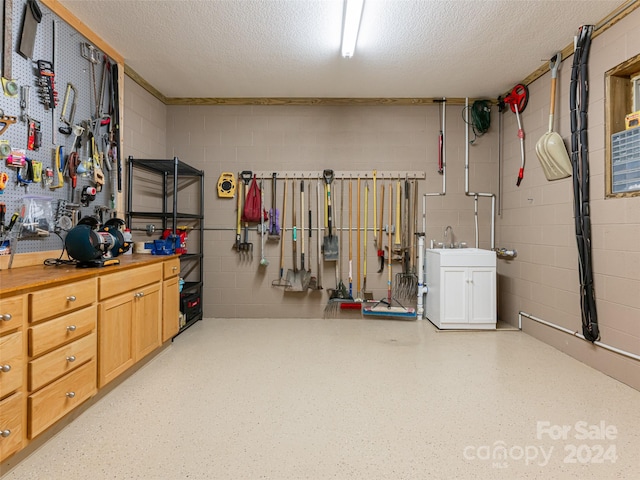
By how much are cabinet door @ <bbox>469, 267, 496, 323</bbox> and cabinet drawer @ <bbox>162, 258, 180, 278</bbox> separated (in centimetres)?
302

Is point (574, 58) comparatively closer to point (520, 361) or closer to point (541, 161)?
point (541, 161)

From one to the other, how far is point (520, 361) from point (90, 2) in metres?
4.34

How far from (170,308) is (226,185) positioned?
68.2 inches

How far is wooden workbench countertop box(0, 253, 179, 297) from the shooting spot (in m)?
1.47

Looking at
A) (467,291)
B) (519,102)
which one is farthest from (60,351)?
(519,102)

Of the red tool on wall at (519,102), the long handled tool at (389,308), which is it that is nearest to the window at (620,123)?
the red tool on wall at (519,102)

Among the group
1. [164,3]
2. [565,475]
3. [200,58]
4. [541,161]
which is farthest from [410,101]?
[565,475]

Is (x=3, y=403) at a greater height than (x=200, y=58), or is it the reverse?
(x=200, y=58)

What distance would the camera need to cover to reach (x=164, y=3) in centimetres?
243

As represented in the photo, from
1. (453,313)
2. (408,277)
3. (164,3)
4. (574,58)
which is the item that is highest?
(164,3)

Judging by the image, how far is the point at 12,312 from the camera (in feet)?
4.71

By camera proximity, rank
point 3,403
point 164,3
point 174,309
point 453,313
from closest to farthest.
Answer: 1. point 3,403
2. point 164,3
3. point 174,309
4. point 453,313

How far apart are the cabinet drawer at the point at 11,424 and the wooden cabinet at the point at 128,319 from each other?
1.76 ft

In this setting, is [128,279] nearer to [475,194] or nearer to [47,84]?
[47,84]
